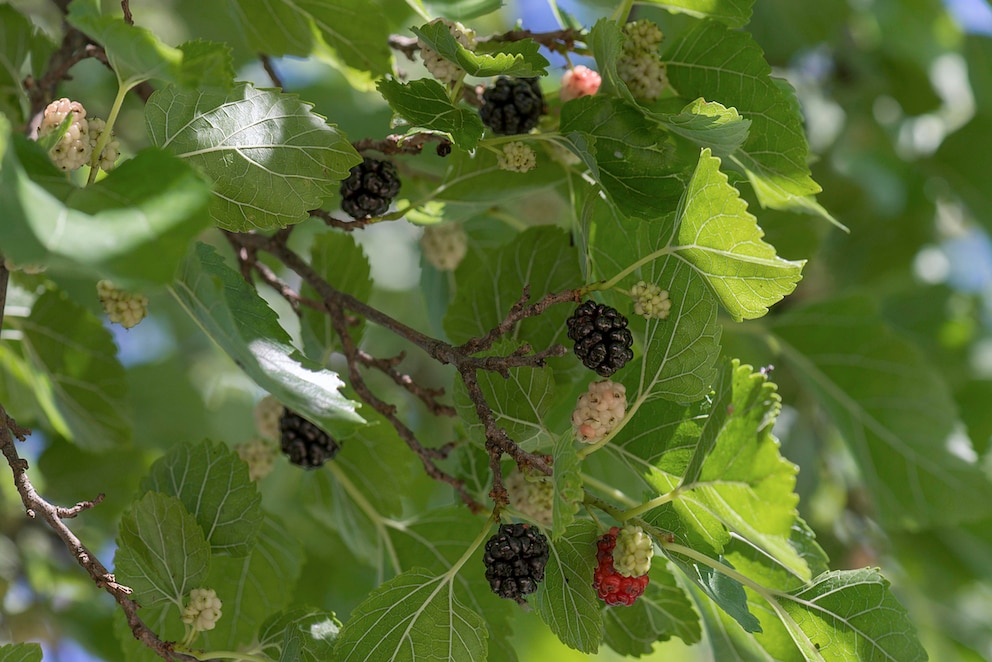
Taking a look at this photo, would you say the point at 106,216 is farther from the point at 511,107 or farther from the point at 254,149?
the point at 511,107

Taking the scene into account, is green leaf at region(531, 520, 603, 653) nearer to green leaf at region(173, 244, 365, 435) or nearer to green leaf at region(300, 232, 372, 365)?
green leaf at region(173, 244, 365, 435)

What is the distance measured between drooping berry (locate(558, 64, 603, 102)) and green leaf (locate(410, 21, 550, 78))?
15 centimetres

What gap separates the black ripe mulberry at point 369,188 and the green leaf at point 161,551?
333 mm

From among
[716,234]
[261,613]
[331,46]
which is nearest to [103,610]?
[261,613]

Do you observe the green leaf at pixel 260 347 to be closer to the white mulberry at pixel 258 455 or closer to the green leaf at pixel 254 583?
the green leaf at pixel 254 583

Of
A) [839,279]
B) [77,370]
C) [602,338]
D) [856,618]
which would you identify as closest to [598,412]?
[602,338]

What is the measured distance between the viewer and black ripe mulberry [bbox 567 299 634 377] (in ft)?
2.47

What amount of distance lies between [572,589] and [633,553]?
0.07 meters

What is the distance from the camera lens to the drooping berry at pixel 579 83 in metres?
0.94

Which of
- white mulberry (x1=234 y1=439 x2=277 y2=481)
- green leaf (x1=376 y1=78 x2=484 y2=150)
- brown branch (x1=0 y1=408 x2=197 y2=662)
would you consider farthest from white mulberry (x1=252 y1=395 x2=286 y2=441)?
green leaf (x1=376 y1=78 x2=484 y2=150)

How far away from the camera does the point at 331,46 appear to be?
104 cm

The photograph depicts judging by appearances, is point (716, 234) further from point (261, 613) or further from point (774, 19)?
point (774, 19)

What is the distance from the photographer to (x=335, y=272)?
107 cm

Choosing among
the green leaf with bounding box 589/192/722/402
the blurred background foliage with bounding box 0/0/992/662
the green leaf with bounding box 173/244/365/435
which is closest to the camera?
the green leaf with bounding box 173/244/365/435
